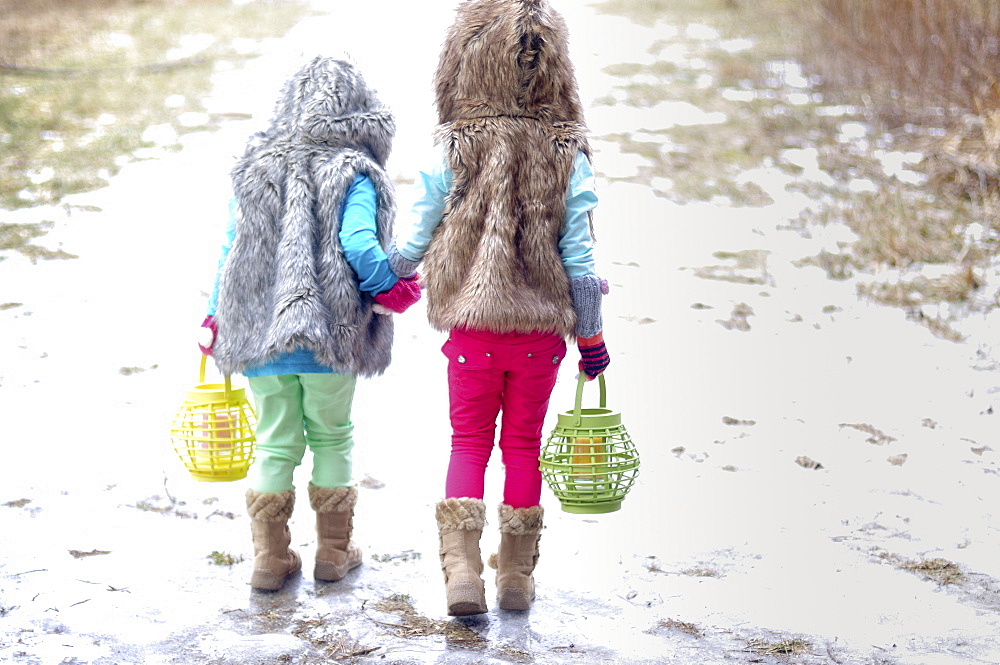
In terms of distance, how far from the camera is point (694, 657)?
299cm

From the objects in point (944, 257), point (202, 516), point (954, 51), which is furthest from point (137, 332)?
point (954, 51)

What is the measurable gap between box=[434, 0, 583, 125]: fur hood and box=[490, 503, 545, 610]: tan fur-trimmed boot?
1.08m

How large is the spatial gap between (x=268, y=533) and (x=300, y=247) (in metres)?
0.81

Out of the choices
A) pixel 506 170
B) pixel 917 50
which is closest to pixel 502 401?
pixel 506 170

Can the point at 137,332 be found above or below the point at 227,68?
below

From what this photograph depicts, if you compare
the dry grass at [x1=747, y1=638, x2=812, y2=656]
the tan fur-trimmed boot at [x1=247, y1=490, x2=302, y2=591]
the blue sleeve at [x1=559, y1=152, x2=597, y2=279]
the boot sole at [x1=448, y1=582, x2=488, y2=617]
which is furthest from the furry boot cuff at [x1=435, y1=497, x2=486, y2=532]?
the dry grass at [x1=747, y1=638, x2=812, y2=656]

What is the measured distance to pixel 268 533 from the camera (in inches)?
128

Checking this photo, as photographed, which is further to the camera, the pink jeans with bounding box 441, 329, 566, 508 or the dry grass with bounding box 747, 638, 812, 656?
the pink jeans with bounding box 441, 329, 566, 508

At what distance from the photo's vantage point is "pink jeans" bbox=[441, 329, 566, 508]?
313 cm

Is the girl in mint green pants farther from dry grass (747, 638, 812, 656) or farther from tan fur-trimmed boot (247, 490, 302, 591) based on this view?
dry grass (747, 638, 812, 656)

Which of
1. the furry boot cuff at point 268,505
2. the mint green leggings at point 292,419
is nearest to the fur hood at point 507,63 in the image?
the mint green leggings at point 292,419

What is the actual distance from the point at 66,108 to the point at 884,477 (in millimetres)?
7071

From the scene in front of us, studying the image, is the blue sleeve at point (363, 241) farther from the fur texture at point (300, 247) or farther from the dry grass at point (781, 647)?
the dry grass at point (781, 647)

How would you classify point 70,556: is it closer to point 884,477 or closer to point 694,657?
point 694,657
